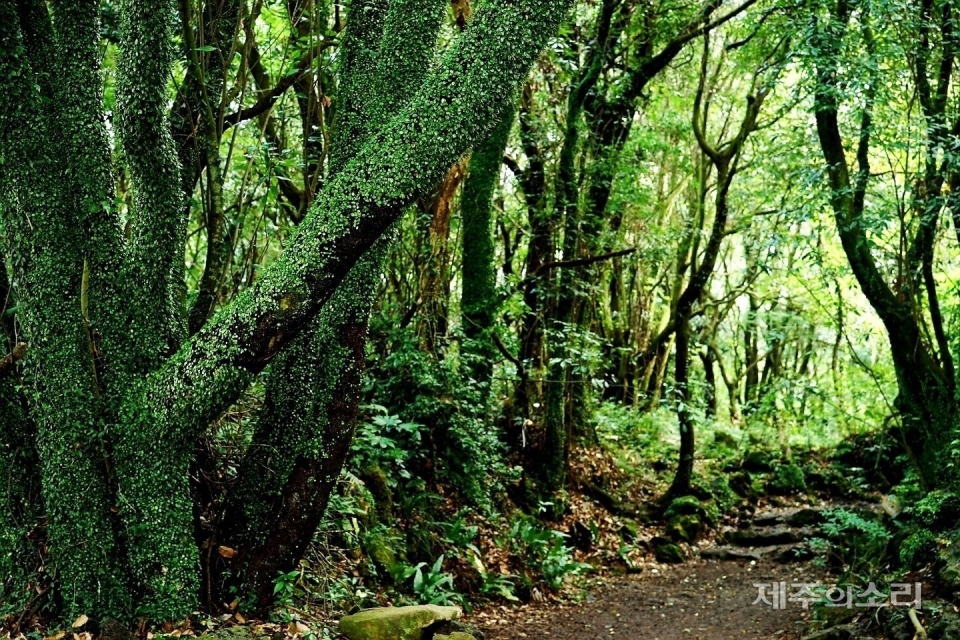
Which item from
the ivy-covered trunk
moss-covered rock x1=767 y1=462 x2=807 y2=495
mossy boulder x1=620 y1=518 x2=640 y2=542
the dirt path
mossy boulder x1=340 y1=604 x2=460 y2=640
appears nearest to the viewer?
the ivy-covered trunk

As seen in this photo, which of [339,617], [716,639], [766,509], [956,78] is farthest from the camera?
[766,509]

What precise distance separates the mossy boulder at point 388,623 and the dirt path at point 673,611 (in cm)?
232

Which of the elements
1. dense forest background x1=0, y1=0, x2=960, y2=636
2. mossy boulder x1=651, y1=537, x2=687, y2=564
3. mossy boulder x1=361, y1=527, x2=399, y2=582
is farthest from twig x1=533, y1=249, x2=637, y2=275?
mossy boulder x1=361, y1=527, x2=399, y2=582

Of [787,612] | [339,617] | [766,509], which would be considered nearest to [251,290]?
[339,617]

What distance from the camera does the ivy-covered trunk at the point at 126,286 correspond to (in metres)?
4.11

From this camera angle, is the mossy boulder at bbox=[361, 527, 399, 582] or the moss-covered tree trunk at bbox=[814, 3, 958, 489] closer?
the mossy boulder at bbox=[361, 527, 399, 582]

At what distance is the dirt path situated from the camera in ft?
26.4

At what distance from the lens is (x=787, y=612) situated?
8.48 m

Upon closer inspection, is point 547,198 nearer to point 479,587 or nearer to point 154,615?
point 479,587

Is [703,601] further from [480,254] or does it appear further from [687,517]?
[480,254]

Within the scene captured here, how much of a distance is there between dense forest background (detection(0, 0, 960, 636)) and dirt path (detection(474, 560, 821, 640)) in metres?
0.56

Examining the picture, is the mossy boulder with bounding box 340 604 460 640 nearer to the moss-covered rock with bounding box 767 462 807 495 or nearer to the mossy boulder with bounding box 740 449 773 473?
the moss-covered rock with bounding box 767 462 807 495

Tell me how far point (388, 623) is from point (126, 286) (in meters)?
2.79

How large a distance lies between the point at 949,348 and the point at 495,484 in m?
6.23
